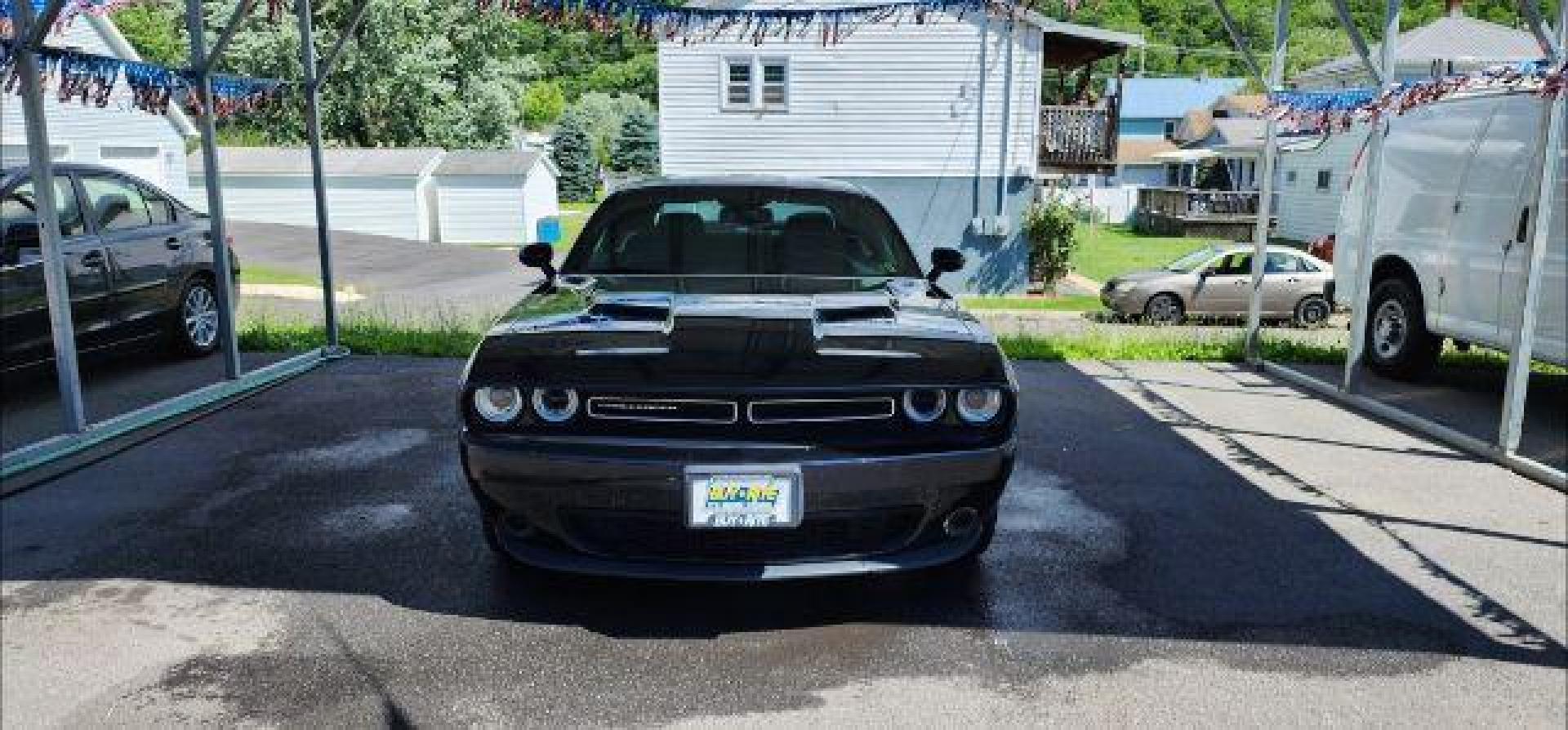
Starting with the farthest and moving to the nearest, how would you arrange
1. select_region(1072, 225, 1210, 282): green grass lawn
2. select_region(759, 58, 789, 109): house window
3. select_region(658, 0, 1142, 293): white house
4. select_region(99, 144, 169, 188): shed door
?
select_region(1072, 225, 1210, 282): green grass lawn < select_region(759, 58, 789, 109): house window < select_region(658, 0, 1142, 293): white house < select_region(99, 144, 169, 188): shed door

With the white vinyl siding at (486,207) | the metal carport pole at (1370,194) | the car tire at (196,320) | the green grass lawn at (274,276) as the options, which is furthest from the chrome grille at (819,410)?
the white vinyl siding at (486,207)

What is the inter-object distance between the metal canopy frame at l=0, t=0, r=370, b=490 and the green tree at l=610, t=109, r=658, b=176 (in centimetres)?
4894

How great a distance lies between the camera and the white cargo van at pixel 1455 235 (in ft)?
21.1

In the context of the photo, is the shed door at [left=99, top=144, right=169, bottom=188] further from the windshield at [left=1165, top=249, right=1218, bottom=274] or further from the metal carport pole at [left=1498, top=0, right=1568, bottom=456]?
the metal carport pole at [left=1498, top=0, right=1568, bottom=456]

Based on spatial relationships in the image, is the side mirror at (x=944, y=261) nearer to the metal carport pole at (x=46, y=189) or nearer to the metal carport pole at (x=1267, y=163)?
the metal carport pole at (x=1267, y=163)

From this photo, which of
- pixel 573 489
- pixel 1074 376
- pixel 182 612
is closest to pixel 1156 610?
pixel 573 489

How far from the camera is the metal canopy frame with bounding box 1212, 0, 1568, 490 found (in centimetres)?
523

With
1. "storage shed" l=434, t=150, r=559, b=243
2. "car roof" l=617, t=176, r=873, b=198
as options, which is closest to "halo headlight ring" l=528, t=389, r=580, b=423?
"car roof" l=617, t=176, r=873, b=198

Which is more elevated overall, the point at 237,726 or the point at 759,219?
the point at 759,219

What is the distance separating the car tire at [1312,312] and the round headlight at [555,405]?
47.8 feet

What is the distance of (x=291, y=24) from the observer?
37562 millimetres

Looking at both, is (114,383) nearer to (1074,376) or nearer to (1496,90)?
(1074,376)

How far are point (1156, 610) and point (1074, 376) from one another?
4522 mm

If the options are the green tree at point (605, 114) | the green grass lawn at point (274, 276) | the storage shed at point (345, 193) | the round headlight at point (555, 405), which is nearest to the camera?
the round headlight at point (555, 405)
